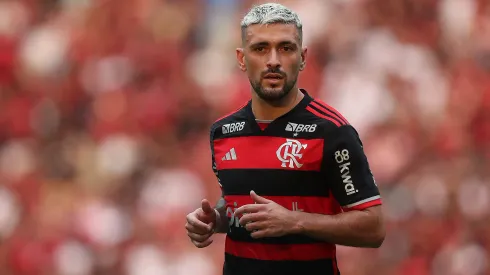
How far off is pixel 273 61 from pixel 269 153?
1.16 feet

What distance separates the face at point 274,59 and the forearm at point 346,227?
1.64ft

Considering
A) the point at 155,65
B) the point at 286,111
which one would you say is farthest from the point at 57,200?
the point at 286,111

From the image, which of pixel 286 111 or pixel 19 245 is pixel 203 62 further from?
pixel 286 111

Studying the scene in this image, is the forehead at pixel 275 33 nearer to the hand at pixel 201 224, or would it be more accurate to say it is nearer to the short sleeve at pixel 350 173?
the short sleeve at pixel 350 173

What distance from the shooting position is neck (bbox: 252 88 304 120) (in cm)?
315

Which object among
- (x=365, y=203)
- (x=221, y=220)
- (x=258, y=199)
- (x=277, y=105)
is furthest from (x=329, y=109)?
(x=221, y=220)

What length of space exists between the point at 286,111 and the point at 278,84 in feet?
0.48

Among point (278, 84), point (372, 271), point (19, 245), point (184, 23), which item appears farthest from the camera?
point (184, 23)

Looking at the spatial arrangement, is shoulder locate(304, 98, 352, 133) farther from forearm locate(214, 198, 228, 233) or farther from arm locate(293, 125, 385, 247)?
forearm locate(214, 198, 228, 233)

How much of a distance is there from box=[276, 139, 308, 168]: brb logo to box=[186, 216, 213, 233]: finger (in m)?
0.38

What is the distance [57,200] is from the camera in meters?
7.02

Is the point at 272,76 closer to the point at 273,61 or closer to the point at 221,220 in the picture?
the point at 273,61

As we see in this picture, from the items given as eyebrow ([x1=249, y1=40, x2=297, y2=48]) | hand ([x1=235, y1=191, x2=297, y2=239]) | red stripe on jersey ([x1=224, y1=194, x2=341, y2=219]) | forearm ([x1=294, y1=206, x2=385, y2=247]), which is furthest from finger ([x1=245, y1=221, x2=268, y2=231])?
eyebrow ([x1=249, y1=40, x2=297, y2=48])

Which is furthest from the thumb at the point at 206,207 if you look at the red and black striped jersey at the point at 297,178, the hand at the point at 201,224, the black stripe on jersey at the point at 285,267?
the black stripe on jersey at the point at 285,267
